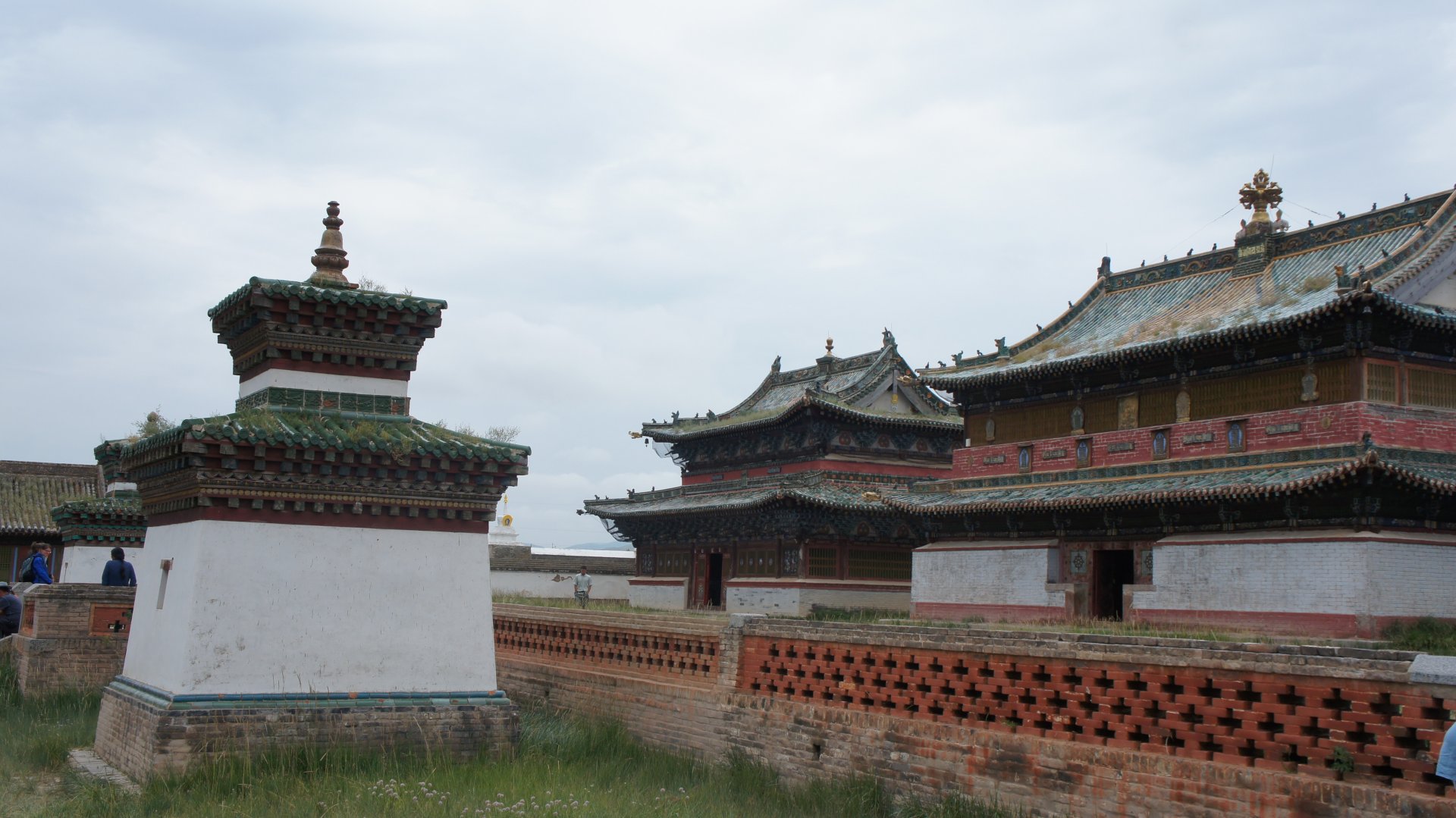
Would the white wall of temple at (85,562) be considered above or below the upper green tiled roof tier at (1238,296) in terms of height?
below

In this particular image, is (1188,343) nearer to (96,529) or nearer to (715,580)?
(715,580)

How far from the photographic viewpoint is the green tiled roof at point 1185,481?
66.7ft

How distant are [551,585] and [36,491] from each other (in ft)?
56.3

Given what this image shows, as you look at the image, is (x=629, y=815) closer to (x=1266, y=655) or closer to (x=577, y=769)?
(x=577, y=769)

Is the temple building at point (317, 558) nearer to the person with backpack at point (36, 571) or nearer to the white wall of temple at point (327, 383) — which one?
the white wall of temple at point (327, 383)

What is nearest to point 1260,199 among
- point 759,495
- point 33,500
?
point 759,495

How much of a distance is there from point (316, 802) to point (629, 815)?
3.04 m

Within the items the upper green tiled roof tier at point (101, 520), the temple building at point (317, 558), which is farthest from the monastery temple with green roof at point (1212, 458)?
the upper green tiled roof tier at point (101, 520)

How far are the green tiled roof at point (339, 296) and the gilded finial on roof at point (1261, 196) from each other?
18494mm

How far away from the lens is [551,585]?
4606 centimetres

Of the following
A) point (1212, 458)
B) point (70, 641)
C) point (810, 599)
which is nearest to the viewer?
point (70, 641)

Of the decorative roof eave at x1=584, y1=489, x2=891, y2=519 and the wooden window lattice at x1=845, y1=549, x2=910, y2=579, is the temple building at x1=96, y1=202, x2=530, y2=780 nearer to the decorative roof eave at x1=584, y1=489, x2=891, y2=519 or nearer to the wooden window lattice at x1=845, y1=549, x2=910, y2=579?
the decorative roof eave at x1=584, y1=489, x2=891, y2=519

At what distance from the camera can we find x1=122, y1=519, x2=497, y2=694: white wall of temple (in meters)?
14.1

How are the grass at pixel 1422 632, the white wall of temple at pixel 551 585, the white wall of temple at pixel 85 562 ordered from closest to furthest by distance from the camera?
1. the grass at pixel 1422 632
2. the white wall of temple at pixel 85 562
3. the white wall of temple at pixel 551 585
